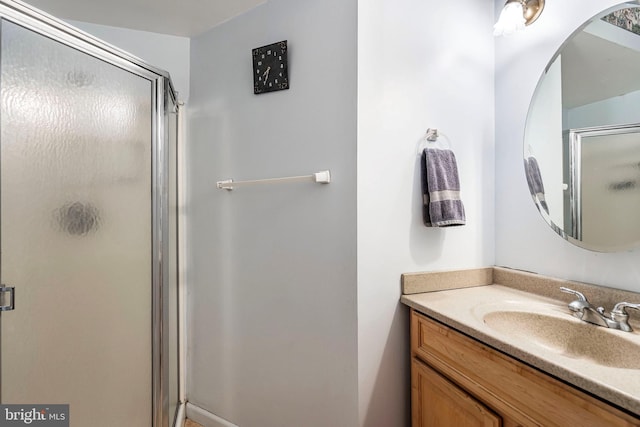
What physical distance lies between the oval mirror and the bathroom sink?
12.5 inches

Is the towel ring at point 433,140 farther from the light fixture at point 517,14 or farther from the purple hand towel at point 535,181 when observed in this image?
the light fixture at point 517,14

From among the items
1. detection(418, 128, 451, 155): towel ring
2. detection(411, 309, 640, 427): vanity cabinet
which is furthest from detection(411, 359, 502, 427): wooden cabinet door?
detection(418, 128, 451, 155): towel ring

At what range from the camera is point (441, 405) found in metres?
1.08

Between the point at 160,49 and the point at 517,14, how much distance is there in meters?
1.87

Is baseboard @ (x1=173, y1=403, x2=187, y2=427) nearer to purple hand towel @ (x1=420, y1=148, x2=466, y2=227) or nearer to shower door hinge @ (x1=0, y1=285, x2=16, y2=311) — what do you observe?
shower door hinge @ (x1=0, y1=285, x2=16, y2=311)

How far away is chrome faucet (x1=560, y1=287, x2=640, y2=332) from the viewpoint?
0.96m

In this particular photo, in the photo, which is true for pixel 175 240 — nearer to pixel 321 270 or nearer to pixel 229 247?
pixel 229 247

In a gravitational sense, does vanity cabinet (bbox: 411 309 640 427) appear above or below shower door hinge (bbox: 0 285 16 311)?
below

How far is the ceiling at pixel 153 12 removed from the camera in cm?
154

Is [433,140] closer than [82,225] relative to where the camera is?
No

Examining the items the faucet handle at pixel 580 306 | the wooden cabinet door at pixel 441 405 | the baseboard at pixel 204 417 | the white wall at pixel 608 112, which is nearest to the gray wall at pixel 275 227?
the baseboard at pixel 204 417

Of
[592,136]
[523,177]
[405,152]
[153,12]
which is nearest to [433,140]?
[405,152]

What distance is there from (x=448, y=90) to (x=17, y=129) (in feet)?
5.36

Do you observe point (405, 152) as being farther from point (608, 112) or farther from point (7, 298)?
point (7, 298)
